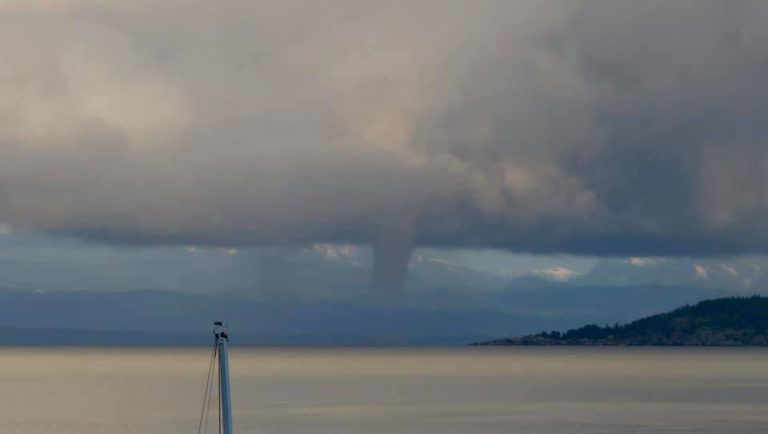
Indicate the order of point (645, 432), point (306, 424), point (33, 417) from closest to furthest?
point (645, 432)
point (306, 424)
point (33, 417)

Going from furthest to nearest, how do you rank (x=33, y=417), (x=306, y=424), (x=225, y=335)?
(x=33, y=417), (x=306, y=424), (x=225, y=335)

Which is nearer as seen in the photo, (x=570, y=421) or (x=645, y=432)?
(x=645, y=432)

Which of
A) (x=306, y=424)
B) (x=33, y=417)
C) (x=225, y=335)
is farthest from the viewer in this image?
(x=33, y=417)

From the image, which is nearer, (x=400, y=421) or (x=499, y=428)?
(x=499, y=428)

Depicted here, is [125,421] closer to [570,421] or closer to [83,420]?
[83,420]

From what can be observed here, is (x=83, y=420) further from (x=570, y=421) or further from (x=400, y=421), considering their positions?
(x=570, y=421)

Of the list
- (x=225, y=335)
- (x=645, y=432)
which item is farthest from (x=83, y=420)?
(x=225, y=335)

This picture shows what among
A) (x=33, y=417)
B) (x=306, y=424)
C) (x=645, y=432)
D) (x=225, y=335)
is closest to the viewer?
(x=225, y=335)

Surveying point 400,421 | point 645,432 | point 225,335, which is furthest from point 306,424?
point 225,335
